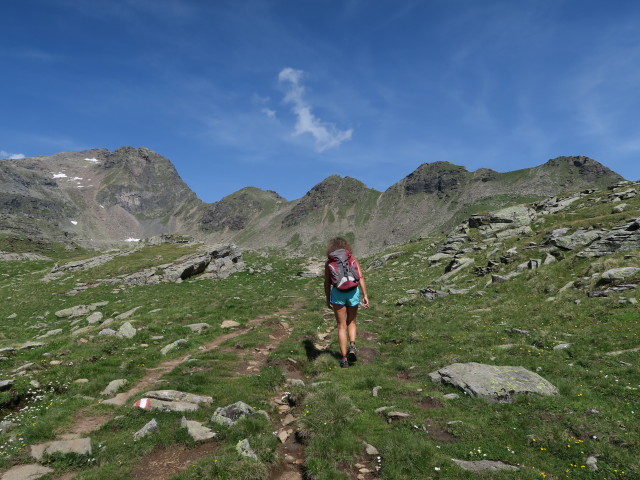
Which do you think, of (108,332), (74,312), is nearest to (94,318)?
(74,312)

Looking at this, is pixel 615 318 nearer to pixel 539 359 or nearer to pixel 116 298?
pixel 539 359

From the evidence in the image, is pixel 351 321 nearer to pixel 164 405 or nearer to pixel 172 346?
pixel 164 405

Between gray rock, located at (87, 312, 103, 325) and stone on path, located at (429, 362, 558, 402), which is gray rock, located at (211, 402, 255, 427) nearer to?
stone on path, located at (429, 362, 558, 402)

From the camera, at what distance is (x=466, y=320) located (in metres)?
18.0

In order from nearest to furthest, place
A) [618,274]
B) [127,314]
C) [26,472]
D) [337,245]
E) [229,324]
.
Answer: [26,472] < [337,245] < [618,274] < [229,324] < [127,314]

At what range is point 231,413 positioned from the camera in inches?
365

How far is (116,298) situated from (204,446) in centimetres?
3055

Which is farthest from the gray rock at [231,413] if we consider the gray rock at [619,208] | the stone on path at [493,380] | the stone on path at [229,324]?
the gray rock at [619,208]

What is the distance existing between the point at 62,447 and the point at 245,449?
4.48 meters

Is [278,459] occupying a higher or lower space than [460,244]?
lower

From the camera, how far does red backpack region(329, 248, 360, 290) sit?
1246cm

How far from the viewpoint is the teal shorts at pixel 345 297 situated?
12.6 meters

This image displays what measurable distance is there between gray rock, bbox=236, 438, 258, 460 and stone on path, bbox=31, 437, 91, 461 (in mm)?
3633

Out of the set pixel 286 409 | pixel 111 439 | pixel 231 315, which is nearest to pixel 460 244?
pixel 231 315
